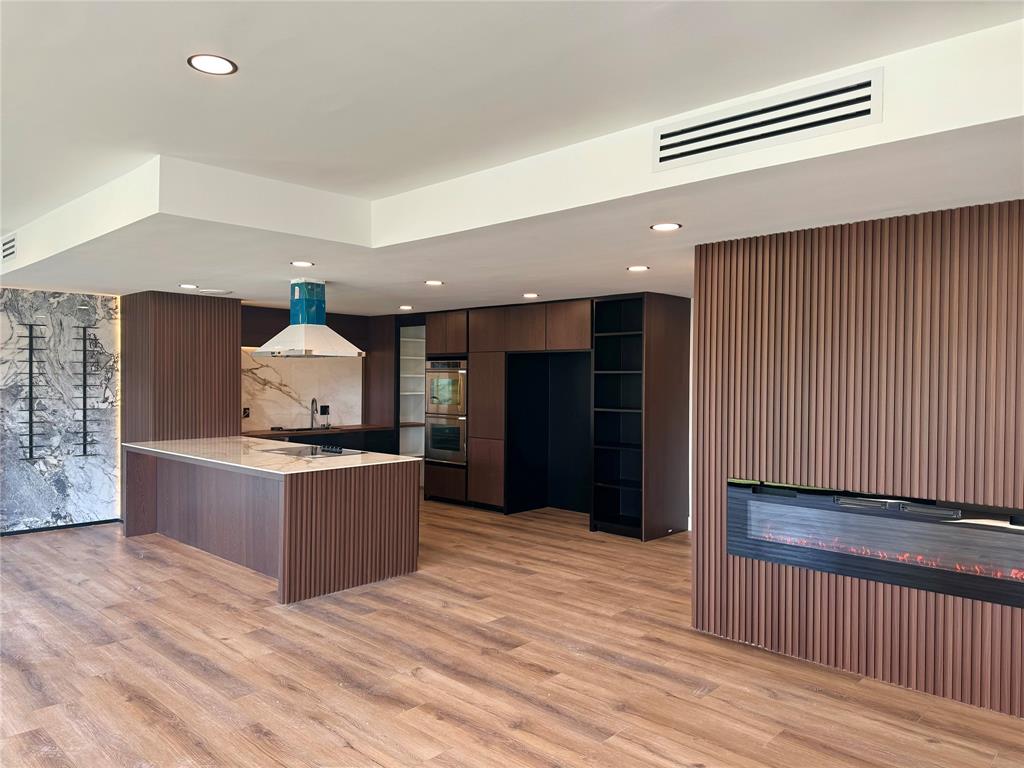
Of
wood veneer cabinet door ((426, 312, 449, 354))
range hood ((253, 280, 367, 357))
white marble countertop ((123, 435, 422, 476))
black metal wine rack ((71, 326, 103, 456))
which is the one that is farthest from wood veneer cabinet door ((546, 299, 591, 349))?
black metal wine rack ((71, 326, 103, 456))

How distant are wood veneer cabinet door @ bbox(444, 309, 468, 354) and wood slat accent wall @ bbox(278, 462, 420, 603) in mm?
2848

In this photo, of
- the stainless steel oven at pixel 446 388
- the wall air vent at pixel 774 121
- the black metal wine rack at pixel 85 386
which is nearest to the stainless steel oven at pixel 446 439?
the stainless steel oven at pixel 446 388

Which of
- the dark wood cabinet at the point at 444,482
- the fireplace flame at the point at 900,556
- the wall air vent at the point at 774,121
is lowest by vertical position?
the dark wood cabinet at the point at 444,482

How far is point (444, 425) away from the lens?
26.5ft

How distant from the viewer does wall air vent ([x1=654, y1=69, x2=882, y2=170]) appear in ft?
7.68

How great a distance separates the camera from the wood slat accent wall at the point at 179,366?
20.9 ft

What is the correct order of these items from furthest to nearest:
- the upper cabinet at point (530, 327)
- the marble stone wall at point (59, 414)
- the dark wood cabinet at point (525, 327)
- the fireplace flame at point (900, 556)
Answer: the dark wood cabinet at point (525, 327) < the upper cabinet at point (530, 327) < the marble stone wall at point (59, 414) < the fireplace flame at point (900, 556)

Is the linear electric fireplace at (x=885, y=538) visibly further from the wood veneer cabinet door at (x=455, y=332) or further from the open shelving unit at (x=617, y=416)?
the wood veneer cabinet door at (x=455, y=332)

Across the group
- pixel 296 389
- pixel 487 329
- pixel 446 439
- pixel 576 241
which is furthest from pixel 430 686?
pixel 296 389

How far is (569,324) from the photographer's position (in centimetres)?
684

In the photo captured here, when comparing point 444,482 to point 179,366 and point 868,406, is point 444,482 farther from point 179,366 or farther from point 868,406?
point 868,406

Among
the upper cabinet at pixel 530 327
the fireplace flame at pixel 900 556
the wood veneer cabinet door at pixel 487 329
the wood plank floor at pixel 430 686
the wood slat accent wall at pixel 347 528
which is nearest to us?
the wood plank floor at pixel 430 686

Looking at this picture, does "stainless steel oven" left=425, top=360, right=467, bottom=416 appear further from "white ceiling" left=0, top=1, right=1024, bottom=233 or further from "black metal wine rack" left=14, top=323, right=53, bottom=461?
"white ceiling" left=0, top=1, right=1024, bottom=233

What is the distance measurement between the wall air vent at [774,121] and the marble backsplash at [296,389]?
6.27 metres
